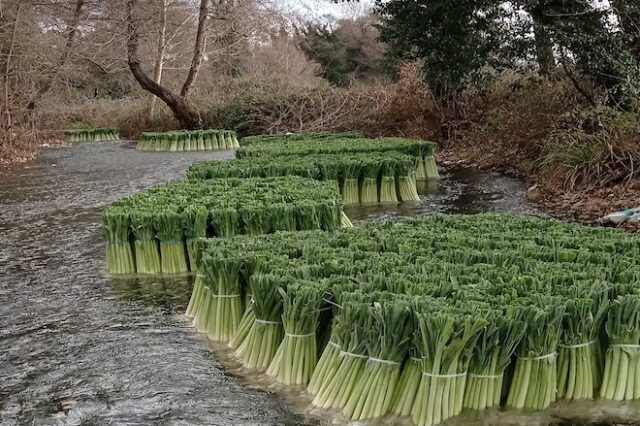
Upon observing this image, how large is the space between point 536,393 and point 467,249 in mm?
1594

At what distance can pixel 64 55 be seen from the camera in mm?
27172

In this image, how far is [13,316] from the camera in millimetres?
6551

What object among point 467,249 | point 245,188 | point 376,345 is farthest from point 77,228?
point 376,345

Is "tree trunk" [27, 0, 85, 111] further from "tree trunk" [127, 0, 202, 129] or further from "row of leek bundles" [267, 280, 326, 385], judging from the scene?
"row of leek bundles" [267, 280, 326, 385]

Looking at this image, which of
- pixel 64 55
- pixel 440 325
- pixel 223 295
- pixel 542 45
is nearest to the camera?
pixel 440 325

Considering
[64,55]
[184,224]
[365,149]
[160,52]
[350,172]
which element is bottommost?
[184,224]

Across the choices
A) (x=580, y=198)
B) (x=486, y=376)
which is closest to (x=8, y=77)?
(x=580, y=198)

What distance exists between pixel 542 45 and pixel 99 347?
1235 centimetres

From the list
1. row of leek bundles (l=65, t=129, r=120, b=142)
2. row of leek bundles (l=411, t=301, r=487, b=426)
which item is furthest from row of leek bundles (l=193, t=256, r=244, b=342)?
row of leek bundles (l=65, t=129, r=120, b=142)

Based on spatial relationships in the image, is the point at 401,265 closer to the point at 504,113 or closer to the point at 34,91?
the point at 504,113

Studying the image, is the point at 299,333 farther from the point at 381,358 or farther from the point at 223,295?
the point at 223,295

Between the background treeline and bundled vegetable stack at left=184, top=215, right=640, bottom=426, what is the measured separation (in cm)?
742

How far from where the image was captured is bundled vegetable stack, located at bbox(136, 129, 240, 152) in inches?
1024

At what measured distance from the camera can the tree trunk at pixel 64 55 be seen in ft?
86.0
